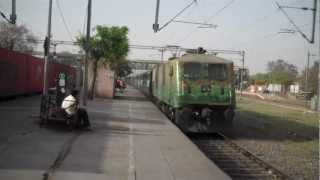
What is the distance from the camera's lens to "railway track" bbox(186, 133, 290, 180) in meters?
14.0

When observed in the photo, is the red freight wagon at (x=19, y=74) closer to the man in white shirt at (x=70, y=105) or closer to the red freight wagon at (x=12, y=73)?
the red freight wagon at (x=12, y=73)

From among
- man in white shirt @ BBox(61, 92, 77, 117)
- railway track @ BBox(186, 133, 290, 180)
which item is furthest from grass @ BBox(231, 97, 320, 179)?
man in white shirt @ BBox(61, 92, 77, 117)

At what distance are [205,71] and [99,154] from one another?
9.49 metres

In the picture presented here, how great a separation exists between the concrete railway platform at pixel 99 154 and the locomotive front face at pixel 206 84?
1784 millimetres

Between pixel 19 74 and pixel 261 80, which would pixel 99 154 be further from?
pixel 261 80

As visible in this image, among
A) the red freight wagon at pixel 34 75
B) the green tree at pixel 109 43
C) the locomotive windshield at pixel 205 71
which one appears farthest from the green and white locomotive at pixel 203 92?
the green tree at pixel 109 43

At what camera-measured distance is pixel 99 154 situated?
13.3 metres

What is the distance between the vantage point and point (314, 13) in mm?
25234

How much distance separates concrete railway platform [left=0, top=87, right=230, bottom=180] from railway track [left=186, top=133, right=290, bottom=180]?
2.96 ft

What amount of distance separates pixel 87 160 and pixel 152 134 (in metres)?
6.44

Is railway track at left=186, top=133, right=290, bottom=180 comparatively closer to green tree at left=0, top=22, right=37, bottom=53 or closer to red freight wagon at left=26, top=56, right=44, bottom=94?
red freight wagon at left=26, top=56, right=44, bottom=94

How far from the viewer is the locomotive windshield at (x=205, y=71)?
72.0ft

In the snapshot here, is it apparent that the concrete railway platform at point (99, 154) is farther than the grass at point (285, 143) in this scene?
No

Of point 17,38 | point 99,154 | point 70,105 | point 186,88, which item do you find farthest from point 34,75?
point 17,38
